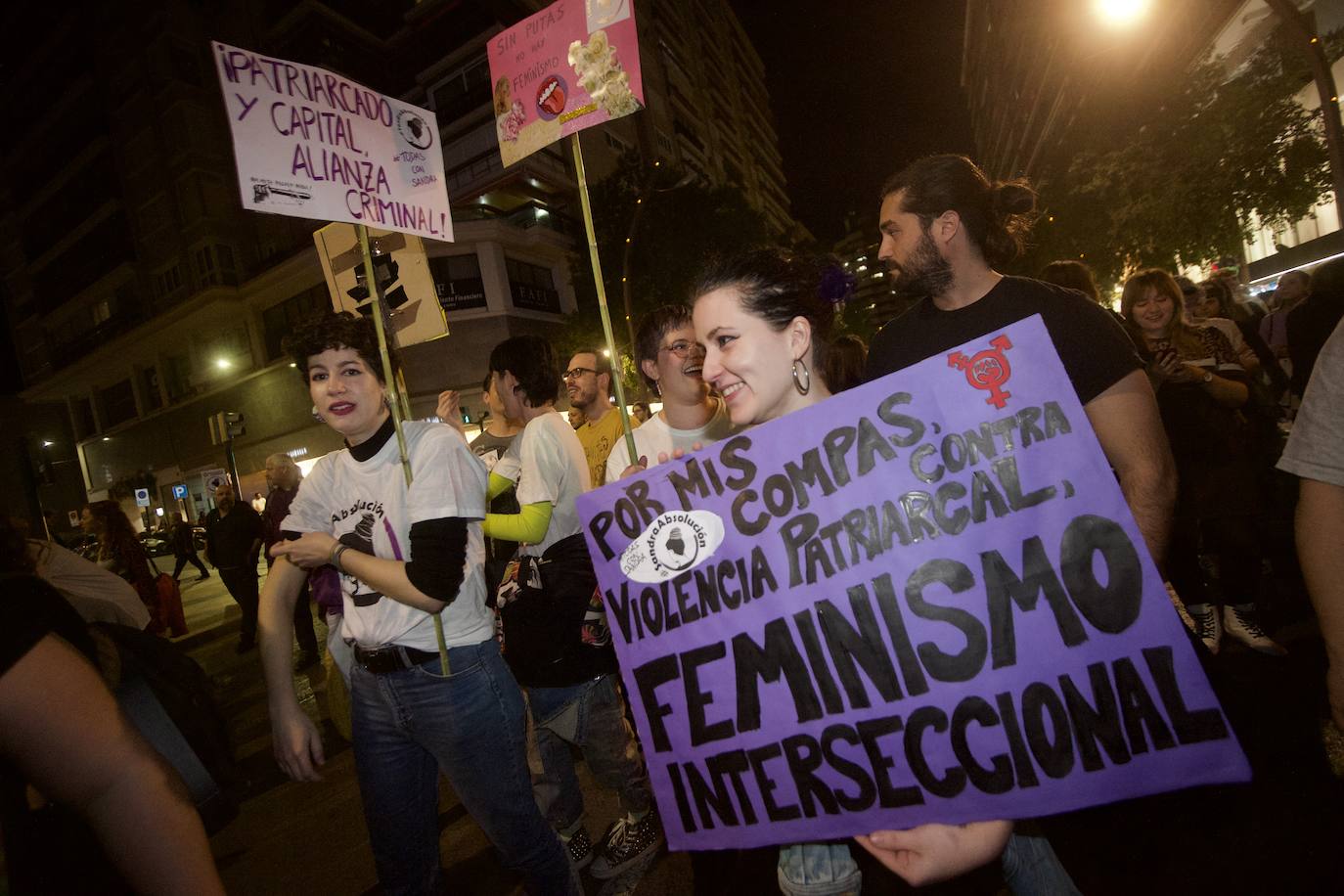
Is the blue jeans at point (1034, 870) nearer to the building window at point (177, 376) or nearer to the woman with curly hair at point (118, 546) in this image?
the woman with curly hair at point (118, 546)

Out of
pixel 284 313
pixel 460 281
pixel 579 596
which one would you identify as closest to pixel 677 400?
pixel 579 596

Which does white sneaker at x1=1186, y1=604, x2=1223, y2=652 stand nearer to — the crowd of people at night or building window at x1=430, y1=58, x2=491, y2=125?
the crowd of people at night

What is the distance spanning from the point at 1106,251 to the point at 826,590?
19.7m

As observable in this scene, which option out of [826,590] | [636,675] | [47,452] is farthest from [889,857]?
[47,452]

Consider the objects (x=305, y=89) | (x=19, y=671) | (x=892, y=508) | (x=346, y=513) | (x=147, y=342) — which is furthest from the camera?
(x=147, y=342)

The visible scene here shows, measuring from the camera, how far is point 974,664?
1315 millimetres

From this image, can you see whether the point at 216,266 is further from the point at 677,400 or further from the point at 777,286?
the point at 777,286

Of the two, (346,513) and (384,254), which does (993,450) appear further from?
(384,254)

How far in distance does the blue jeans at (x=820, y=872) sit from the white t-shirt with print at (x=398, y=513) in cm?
120

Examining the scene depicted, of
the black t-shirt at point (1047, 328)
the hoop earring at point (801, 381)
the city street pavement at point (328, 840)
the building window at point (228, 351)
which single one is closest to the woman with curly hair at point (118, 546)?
the city street pavement at point (328, 840)

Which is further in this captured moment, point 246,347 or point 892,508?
point 246,347

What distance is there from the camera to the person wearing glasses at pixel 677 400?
2855 mm

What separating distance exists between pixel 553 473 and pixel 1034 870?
7.19ft

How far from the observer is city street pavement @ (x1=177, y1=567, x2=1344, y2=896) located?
7.27 feet
